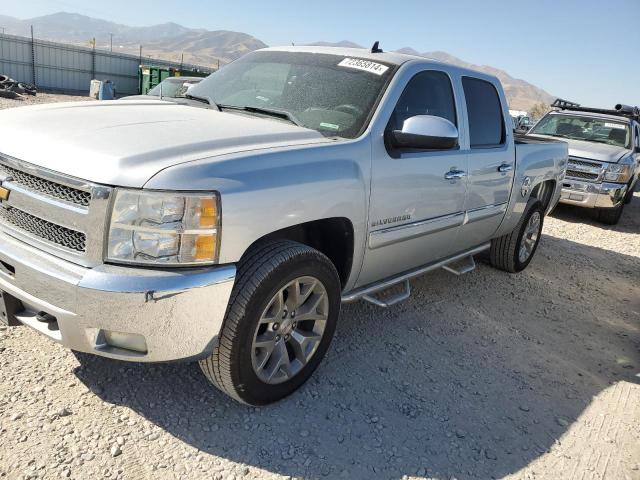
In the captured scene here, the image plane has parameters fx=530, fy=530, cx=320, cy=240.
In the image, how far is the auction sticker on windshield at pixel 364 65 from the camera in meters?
3.35

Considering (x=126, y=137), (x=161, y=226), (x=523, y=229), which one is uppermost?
(x=126, y=137)

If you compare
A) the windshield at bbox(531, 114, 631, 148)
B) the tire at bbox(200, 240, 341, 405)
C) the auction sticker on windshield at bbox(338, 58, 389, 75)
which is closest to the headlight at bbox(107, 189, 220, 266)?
the tire at bbox(200, 240, 341, 405)

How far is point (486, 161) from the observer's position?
405 centimetres

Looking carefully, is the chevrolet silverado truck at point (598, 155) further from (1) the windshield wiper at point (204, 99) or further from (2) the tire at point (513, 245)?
(1) the windshield wiper at point (204, 99)

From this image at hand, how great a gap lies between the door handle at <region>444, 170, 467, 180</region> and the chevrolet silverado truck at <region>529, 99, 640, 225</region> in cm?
588

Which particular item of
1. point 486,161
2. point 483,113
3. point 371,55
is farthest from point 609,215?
point 371,55

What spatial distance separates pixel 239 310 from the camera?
238 cm

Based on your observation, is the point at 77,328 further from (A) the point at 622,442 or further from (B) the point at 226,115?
(A) the point at 622,442

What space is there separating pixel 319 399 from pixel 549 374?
172 centimetres

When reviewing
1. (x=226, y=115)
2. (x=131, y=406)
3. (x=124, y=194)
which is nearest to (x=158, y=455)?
(x=131, y=406)

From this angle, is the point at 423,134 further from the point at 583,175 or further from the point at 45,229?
the point at 583,175

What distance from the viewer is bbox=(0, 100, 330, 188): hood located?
85.2 inches

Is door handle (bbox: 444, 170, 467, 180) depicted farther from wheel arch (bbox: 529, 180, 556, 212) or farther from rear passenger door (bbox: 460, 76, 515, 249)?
wheel arch (bbox: 529, 180, 556, 212)

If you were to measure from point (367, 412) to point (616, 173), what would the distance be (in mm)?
7748
